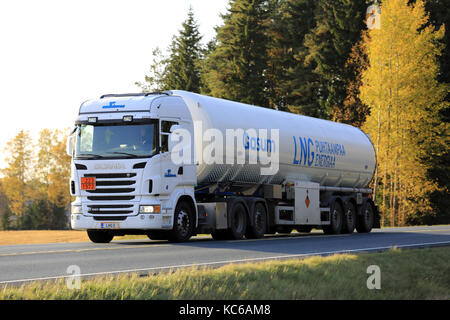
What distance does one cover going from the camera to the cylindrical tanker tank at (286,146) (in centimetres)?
2045

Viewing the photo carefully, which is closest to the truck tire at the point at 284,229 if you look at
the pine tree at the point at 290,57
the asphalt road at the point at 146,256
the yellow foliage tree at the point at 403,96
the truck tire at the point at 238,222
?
the truck tire at the point at 238,222

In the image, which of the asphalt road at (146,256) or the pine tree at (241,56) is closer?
the asphalt road at (146,256)

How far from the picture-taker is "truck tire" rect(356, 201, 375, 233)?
94.8 feet

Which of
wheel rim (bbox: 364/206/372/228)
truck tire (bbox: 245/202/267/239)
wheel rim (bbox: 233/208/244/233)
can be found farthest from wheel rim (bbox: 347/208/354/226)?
wheel rim (bbox: 233/208/244/233)

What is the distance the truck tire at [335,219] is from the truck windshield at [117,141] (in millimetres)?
10147

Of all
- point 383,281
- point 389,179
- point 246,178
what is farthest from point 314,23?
point 383,281

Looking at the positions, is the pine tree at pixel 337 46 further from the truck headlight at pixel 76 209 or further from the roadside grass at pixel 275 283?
the roadside grass at pixel 275 283

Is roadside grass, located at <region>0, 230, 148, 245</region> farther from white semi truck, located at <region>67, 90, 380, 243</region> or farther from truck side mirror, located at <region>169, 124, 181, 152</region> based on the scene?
truck side mirror, located at <region>169, 124, 181, 152</region>

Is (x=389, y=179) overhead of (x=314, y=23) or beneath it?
beneath

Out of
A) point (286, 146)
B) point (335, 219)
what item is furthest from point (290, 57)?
point (286, 146)

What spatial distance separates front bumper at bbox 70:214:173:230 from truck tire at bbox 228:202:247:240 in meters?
2.75

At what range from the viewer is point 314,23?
204 ft
